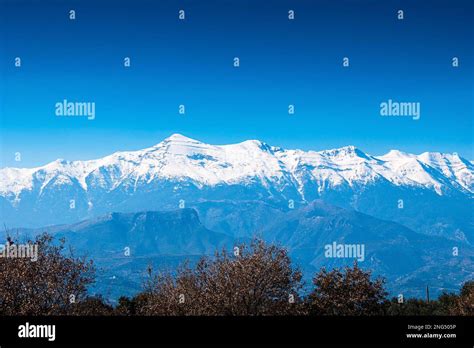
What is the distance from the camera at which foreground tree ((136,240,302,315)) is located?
39.1 m

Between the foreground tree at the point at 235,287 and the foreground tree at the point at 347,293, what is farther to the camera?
the foreground tree at the point at 347,293

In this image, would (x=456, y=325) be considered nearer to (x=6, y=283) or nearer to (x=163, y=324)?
(x=163, y=324)

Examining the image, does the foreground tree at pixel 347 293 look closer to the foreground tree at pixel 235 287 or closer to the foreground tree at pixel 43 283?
the foreground tree at pixel 235 287

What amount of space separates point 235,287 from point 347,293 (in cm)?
2357

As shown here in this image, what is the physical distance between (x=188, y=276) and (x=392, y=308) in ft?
152

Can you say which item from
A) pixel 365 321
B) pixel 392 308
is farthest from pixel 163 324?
pixel 392 308

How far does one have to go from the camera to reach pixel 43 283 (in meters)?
38.8

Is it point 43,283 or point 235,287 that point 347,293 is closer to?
point 235,287

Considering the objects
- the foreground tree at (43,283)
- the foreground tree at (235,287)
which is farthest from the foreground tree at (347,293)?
the foreground tree at (43,283)

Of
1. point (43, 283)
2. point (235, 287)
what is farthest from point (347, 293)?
point (43, 283)

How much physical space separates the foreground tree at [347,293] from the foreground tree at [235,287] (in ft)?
41.1

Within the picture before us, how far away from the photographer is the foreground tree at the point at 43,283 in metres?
37.5

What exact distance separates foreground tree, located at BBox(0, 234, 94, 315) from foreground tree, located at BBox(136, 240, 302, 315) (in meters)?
5.79

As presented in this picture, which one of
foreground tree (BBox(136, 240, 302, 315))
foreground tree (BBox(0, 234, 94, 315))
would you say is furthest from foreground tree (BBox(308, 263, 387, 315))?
foreground tree (BBox(0, 234, 94, 315))
